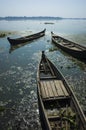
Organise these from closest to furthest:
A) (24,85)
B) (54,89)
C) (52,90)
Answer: (52,90) < (54,89) < (24,85)

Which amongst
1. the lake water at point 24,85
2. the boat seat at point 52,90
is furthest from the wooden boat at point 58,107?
the lake water at point 24,85

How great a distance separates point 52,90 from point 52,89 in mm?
175

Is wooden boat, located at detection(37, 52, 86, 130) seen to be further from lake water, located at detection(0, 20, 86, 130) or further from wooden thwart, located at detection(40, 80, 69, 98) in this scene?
lake water, located at detection(0, 20, 86, 130)

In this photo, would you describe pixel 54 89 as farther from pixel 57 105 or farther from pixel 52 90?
pixel 57 105

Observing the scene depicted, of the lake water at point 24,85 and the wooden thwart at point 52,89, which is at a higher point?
the wooden thwart at point 52,89

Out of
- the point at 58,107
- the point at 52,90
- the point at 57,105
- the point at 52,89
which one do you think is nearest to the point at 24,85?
the point at 52,89

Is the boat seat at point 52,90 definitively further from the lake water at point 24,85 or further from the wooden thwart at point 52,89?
the lake water at point 24,85

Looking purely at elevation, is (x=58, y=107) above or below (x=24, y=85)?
above

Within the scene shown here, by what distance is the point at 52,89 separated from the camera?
14.5 metres

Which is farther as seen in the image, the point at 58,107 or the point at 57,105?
the point at 57,105

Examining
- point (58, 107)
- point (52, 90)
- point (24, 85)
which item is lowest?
point (24, 85)

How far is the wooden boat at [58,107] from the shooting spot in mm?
10164

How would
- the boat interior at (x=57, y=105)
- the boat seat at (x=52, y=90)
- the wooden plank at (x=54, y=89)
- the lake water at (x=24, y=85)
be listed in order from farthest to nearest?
the wooden plank at (x=54, y=89), the boat seat at (x=52, y=90), the lake water at (x=24, y=85), the boat interior at (x=57, y=105)

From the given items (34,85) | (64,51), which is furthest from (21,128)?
(64,51)
